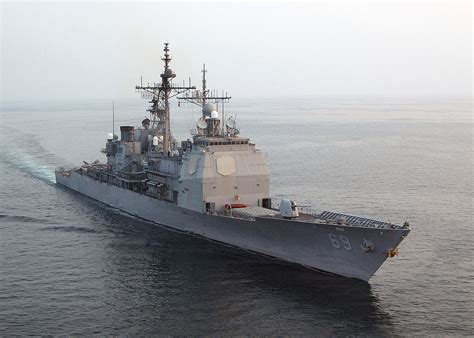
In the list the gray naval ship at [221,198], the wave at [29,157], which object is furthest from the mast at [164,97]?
the wave at [29,157]

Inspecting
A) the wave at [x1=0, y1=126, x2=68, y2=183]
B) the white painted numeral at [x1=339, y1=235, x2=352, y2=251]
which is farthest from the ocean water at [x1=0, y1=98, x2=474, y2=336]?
the wave at [x1=0, y1=126, x2=68, y2=183]

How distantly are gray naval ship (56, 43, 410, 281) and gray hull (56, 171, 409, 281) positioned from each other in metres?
0.04

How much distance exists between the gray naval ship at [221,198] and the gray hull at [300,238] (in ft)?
0.13

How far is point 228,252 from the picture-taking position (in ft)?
79.8

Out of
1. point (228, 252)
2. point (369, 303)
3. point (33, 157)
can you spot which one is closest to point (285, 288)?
point (369, 303)

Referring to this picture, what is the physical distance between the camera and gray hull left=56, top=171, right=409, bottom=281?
19.9 metres

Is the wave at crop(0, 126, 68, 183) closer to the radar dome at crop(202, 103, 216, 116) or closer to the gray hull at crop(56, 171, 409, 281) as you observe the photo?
the radar dome at crop(202, 103, 216, 116)

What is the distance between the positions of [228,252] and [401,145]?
43.2 meters

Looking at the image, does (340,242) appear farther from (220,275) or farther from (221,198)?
(221,198)

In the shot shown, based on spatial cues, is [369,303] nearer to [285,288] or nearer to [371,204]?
[285,288]

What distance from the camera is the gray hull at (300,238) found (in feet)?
65.2

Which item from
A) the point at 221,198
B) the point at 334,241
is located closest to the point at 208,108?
the point at 221,198

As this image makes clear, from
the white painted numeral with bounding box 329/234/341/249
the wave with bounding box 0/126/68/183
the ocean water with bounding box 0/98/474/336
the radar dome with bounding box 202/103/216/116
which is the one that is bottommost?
the ocean water with bounding box 0/98/474/336

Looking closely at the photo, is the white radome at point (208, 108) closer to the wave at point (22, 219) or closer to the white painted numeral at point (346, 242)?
the wave at point (22, 219)
